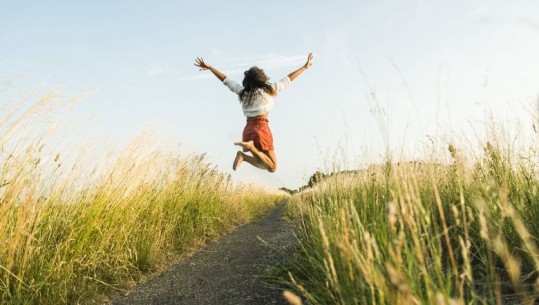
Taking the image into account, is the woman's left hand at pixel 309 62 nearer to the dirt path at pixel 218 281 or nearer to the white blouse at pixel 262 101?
the white blouse at pixel 262 101

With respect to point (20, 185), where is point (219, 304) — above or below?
below

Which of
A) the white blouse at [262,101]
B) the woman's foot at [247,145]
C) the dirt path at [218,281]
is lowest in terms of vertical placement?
the dirt path at [218,281]

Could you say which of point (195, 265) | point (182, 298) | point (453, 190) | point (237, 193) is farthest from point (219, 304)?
point (237, 193)

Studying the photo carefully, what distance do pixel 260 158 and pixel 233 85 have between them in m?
1.29

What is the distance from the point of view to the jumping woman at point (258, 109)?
6.51m

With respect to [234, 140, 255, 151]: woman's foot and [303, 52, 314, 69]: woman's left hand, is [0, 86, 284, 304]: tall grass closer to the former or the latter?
[234, 140, 255, 151]: woman's foot

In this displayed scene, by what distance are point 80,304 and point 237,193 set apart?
656cm

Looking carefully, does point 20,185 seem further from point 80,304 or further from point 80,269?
point 80,304

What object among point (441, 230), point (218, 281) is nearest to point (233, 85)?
point (218, 281)

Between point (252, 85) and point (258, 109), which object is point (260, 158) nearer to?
point (258, 109)

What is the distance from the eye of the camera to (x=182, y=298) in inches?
129

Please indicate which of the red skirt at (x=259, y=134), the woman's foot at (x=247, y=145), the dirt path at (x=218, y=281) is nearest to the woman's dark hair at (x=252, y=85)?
the red skirt at (x=259, y=134)

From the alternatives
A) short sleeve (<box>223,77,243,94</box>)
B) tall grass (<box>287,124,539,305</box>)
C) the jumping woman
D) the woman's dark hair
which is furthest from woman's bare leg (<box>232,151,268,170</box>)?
tall grass (<box>287,124,539,305</box>)

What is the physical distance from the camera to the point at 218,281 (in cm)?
365
